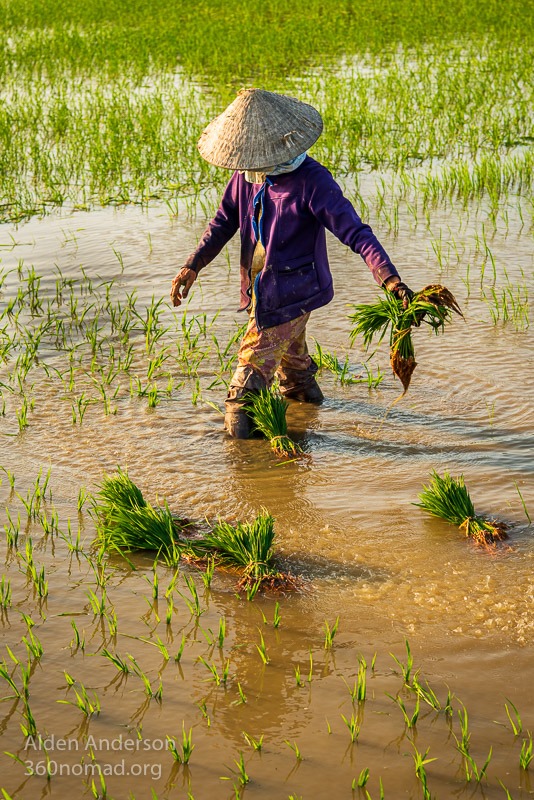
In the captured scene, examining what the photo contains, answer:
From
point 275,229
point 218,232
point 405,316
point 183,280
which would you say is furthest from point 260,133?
point 405,316

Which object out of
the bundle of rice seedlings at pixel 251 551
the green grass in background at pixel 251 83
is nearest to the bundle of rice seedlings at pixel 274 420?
the bundle of rice seedlings at pixel 251 551

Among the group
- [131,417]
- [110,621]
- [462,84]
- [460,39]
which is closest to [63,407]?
[131,417]

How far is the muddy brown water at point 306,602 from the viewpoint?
2164 mm

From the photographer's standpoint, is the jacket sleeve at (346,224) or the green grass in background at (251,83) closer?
the jacket sleeve at (346,224)

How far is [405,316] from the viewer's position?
11.0ft

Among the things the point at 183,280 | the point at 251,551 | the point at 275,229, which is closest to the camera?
the point at 251,551

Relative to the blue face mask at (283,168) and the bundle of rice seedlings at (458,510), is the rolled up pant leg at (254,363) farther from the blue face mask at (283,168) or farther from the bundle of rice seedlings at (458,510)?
the bundle of rice seedlings at (458,510)

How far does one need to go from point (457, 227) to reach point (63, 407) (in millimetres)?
3539

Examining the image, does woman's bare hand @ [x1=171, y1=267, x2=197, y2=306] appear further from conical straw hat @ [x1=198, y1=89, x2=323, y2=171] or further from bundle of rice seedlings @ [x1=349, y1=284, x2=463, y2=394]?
bundle of rice seedlings @ [x1=349, y1=284, x2=463, y2=394]

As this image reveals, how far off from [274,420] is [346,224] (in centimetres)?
87

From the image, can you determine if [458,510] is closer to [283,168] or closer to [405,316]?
[405,316]

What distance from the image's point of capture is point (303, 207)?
12.0 feet

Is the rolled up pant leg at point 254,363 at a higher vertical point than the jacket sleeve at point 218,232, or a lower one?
lower

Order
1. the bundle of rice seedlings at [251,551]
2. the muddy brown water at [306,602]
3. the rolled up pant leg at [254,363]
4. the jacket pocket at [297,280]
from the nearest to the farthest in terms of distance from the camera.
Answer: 1. the muddy brown water at [306,602]
2. the bundle of rice seedlings at [251,551]
3. the jacket pocket at [297,280]
4. the rolled up pant leg at [254,363]
